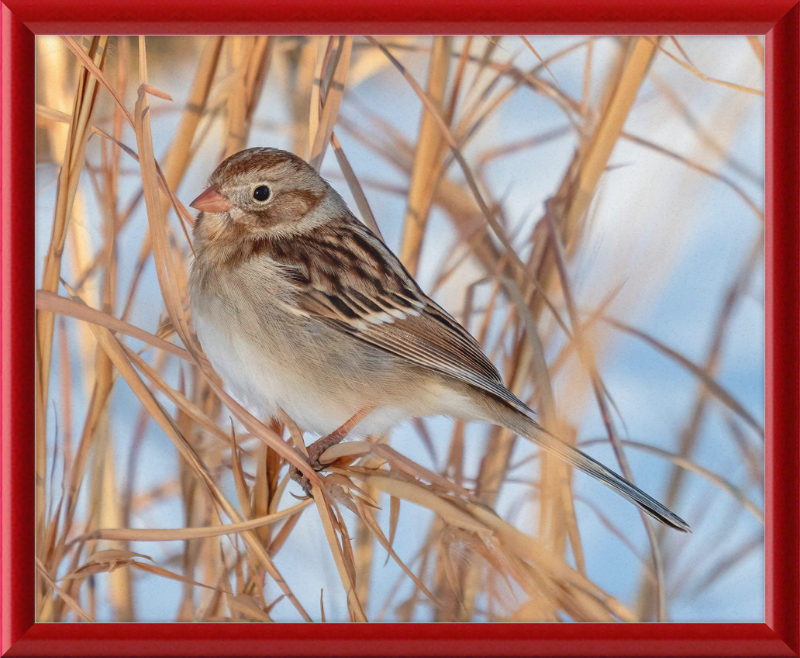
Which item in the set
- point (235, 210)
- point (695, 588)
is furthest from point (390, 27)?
point (695, 588)

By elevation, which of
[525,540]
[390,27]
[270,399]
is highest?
[390,27]

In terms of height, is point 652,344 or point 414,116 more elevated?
point 414,116

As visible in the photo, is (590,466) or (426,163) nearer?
(590,466)

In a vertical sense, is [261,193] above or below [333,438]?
above

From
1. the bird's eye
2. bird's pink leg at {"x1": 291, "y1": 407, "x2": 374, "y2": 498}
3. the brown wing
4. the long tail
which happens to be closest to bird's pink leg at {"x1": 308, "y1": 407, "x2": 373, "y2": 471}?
bird's pink leg at {"x1": 291, "y1": 407, "x2": 374, "y2": 498}

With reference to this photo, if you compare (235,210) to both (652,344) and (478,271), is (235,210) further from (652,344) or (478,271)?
(652,344)

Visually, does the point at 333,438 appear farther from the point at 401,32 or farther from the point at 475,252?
the point at 401,32

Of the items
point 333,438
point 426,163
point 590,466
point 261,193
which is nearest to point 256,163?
point 261,193

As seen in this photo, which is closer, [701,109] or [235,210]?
[701,109]
